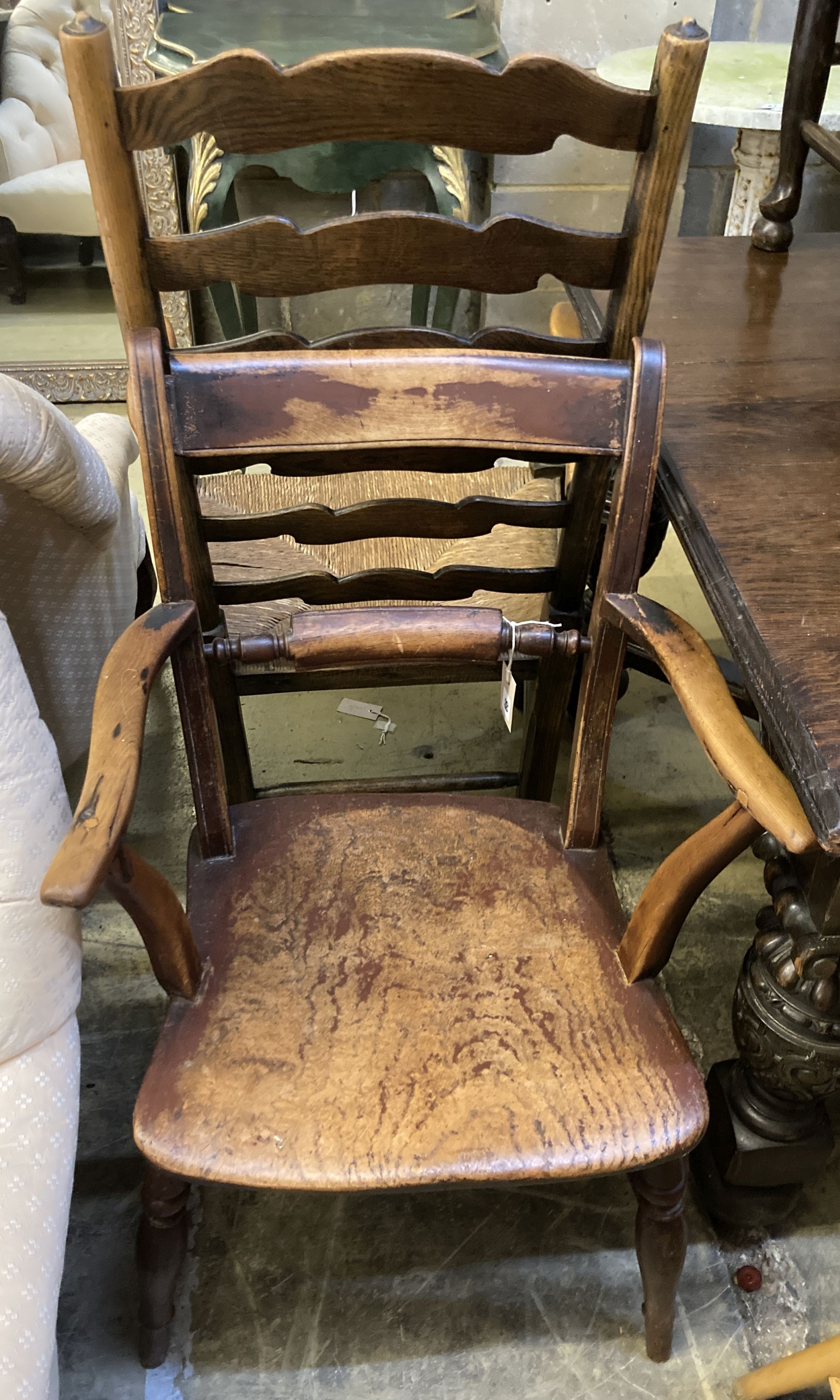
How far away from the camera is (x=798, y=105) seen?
1.42m

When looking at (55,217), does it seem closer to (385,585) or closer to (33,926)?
(385,585)

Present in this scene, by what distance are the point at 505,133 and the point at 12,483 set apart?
68 cm

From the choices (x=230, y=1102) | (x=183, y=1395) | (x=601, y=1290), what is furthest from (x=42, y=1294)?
(x=601, y=1290)

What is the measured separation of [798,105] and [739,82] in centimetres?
75

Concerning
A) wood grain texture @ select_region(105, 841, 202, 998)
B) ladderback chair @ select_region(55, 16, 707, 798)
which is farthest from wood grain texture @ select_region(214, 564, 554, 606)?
wood grain texture @ select_region(105, 841, 202, 998)

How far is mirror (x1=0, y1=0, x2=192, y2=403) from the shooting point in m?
2.20

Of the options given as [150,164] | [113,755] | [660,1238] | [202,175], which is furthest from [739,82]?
[660,1238]

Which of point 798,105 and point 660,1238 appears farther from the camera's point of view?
point 798,105

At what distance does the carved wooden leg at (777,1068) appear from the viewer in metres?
0.92

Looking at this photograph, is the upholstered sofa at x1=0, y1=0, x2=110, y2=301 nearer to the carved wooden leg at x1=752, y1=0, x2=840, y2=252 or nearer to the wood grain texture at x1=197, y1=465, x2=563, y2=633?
the wood grain texture at x1=197, y1=465, x2=563, y2=633

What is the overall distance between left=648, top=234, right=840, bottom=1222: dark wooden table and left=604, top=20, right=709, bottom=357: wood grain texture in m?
0.12

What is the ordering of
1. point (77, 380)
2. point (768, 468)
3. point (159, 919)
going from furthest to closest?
point (77, 380) → point (768, 468) → point (159, 919)

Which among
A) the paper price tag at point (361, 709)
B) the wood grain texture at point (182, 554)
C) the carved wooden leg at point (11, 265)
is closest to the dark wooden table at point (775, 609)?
the wood grain texture at point (182, 554)

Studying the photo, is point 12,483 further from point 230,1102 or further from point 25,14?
point 25,14
